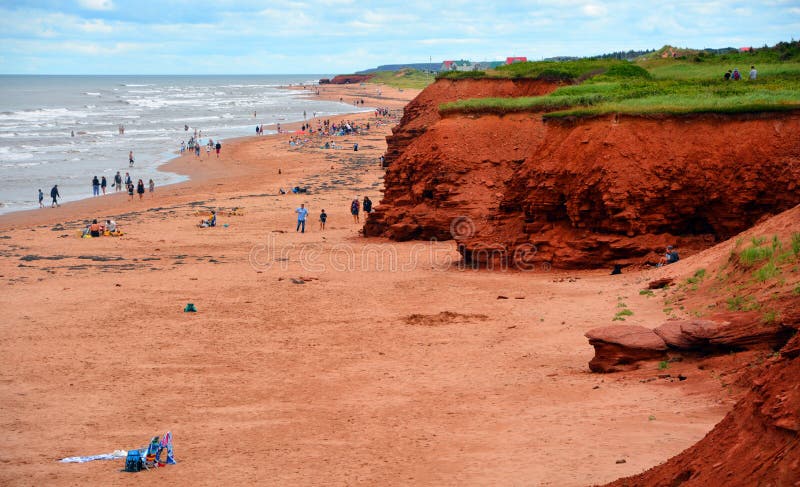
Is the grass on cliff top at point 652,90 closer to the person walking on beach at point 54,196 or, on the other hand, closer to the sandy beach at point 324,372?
the sandy beach at point 324,372

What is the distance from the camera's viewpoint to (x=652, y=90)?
27.0 m

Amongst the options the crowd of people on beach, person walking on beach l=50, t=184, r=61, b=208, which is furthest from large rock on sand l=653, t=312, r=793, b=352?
person walking on beach l=50, t=184, r=61, b=208

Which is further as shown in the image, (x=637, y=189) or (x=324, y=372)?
(x=637, y=189)

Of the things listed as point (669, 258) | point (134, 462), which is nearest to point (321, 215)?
point (669, 258)

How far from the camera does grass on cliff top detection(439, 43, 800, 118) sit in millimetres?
23016

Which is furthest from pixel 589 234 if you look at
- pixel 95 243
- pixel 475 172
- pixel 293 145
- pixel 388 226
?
pixel 293 145

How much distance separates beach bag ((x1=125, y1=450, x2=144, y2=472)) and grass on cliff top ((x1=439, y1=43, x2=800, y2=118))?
16.3 metres

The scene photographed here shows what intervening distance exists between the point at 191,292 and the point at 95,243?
10390mm

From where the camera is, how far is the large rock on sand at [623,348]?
43.2ft

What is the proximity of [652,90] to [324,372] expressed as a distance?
16.1 metres

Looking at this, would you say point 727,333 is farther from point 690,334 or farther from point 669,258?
point 669,258

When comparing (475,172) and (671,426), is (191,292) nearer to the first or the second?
(475,172)

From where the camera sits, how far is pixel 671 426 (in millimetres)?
10492

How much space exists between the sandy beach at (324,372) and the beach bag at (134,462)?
23 cm
